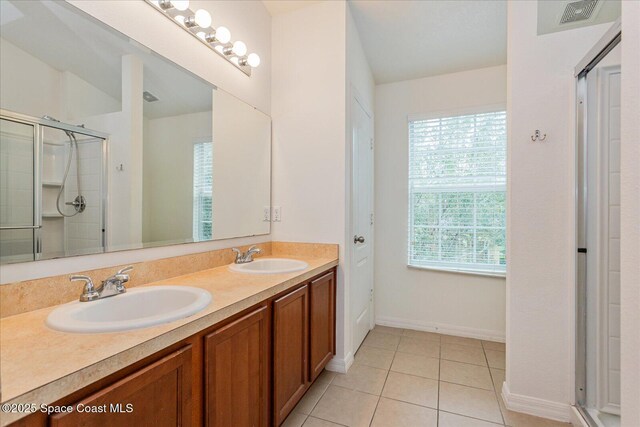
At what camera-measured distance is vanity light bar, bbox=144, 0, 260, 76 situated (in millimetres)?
1445

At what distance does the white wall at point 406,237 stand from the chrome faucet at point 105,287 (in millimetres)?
2430

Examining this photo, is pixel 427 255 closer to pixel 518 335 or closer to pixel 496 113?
pixel 518 335

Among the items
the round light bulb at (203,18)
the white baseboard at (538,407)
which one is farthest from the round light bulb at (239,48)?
the white baseboard at (538,407)

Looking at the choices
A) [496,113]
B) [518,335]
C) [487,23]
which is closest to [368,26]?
[487,23]

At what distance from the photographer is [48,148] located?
107 cm

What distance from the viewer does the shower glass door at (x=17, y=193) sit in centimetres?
95

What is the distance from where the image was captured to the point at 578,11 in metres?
1.53

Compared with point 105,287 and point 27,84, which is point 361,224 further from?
point 27,84

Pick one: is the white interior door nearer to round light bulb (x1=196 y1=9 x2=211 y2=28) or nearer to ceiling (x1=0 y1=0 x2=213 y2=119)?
round light bulb (x1=196 y1=9 x2=211 y2=28)

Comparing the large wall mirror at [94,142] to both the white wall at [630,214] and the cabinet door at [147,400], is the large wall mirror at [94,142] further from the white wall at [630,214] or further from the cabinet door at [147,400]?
the white wall at [630,214]

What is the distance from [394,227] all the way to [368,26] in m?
1.85

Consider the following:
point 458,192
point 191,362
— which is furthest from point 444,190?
point 191,362

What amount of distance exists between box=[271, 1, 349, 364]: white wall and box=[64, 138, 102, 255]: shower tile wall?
1262 mm

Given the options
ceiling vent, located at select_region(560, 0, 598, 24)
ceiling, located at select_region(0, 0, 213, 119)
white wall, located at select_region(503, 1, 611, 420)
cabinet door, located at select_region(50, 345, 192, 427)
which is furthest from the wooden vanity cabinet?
ceiling vent, located at select_region(560, 0, 598, 24)
